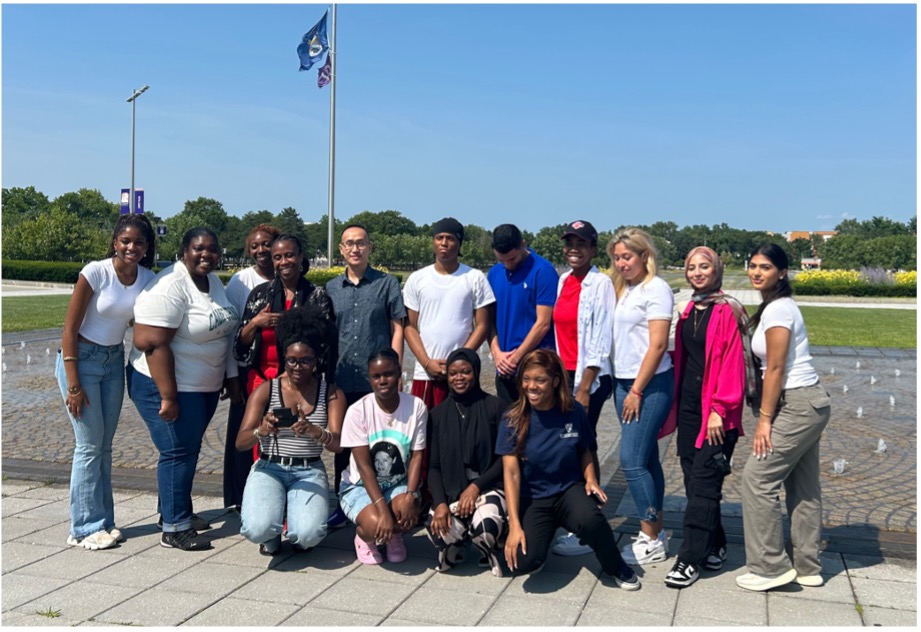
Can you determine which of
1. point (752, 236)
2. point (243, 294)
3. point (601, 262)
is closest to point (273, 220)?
point (601, 262)

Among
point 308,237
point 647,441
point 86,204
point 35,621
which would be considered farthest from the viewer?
point 86,204

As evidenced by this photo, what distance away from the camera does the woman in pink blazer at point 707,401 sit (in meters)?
4.25

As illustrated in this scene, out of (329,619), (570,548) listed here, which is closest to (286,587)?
(329,619)

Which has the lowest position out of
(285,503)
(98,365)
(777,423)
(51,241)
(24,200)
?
(285,503)

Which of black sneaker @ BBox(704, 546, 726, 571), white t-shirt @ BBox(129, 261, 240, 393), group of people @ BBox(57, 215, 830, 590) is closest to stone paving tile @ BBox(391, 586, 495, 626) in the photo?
group of people @ BBox(57, 215, 830, 590)

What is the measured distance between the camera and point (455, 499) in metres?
4.64

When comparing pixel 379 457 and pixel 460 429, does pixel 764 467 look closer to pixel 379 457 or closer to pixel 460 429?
pixel 460 429

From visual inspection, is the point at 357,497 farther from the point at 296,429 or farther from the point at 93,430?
the point at 93,430

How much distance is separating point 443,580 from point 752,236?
131 meters

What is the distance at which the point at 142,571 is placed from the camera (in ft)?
14.5

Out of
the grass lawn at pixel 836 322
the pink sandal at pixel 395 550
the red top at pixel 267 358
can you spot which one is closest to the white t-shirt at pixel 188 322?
the red top at pixel 267 358

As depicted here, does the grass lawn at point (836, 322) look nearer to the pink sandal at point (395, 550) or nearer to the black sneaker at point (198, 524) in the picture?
the pink sandal at point (395, 550)

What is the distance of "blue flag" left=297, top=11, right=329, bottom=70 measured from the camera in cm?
2964

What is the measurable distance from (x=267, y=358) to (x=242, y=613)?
1.68 metres
